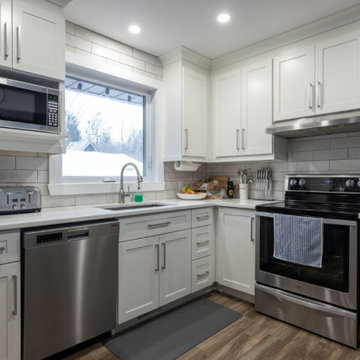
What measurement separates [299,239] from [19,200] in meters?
2.00

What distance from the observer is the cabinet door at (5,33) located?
1749mm

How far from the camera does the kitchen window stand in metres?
2.52

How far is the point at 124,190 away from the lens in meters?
2.76

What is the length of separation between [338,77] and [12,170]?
2628 millimetres

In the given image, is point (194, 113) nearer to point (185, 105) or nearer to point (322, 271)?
point (185, 105)

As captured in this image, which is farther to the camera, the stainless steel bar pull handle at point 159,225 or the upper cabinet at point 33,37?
the stainless steel bar pull handle at point 159,225

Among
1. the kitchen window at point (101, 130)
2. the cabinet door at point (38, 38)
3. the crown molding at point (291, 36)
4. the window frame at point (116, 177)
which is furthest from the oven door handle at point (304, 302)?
the cabinet door at point (38, 38)

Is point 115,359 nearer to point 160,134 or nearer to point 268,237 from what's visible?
point 268,237

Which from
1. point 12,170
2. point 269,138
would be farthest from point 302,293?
point 12,170

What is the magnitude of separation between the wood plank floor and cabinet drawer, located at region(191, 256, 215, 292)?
503 mm

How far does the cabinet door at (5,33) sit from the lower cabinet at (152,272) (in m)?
1.41

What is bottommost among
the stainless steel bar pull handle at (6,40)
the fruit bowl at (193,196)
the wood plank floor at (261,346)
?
the wood plank floor at (261,346)

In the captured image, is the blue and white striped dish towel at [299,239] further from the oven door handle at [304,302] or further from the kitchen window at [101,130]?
the kitchen window at [101,130]

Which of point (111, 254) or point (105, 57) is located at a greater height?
point (105, 57)
